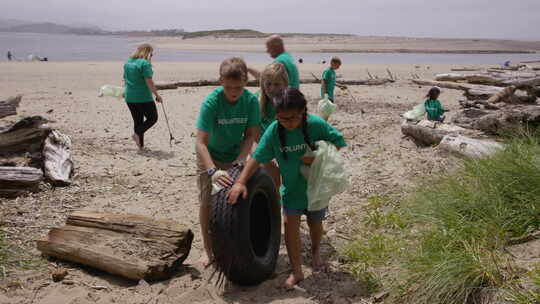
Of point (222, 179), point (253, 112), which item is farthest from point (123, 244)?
point (253, 112)

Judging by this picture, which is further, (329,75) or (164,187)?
(329,75)

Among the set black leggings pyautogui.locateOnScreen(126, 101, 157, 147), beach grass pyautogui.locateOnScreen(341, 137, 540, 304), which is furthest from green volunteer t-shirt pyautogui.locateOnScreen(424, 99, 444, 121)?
black leggings pyautogui.locateOnScreen(126, 101, 157, 147)

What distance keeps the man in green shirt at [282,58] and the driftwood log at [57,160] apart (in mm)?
2939

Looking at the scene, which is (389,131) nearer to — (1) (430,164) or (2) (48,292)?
(1) (430,164)

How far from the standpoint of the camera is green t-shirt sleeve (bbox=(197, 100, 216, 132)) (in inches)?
151

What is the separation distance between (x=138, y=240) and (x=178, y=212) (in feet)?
5.47

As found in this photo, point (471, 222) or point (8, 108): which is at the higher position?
point (8, 108)

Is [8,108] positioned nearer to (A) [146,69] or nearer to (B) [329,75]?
(A) [146,69]

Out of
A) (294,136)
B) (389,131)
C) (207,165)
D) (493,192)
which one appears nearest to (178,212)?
(207,165)

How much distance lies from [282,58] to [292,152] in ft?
5.39

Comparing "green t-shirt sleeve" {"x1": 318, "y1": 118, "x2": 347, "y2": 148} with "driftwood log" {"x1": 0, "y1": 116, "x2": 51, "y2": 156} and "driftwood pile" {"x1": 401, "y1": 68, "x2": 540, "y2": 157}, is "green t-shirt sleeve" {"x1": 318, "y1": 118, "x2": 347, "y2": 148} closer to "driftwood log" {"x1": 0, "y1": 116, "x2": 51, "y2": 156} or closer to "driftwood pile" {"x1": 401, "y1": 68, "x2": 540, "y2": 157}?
"driftwood pile" {"x1": 401, "y1": 68, "x2": 540, "y2": 157}

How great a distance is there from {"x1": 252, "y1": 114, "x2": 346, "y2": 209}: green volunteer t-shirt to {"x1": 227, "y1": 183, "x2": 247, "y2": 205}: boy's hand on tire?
0.26 metres

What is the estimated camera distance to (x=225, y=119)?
3947 mm

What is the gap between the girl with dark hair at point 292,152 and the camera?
135 inches
